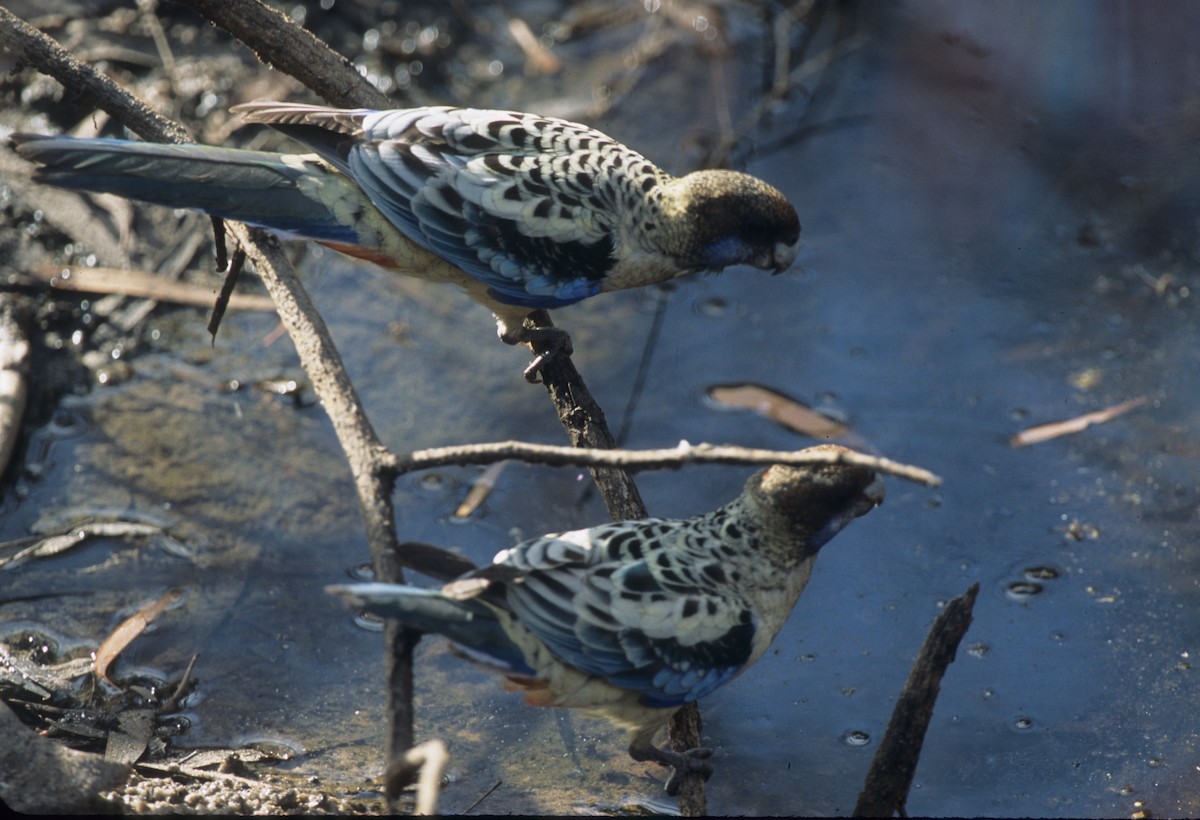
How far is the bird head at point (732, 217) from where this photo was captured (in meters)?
4.83

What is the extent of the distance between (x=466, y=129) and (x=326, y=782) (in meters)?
2.64

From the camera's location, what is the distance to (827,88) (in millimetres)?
8531

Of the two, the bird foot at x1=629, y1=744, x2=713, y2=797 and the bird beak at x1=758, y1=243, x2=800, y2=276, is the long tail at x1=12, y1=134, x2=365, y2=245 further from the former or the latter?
the bird foot at x1=629, y1=744, x2=713, y2=797

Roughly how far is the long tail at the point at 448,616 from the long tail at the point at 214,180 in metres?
1.53

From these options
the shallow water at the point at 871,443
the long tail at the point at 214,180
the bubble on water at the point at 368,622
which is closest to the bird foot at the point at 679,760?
the shallow water at the point at 871,443

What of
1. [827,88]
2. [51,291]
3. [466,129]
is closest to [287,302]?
[466,129]

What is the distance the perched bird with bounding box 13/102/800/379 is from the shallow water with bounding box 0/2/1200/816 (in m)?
1.60

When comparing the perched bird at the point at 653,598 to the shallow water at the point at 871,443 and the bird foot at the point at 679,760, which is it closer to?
the bird foot at the point at 679,760

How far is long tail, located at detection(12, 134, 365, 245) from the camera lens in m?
3.85

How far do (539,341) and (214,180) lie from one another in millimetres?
1499

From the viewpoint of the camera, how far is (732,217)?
15.9ft

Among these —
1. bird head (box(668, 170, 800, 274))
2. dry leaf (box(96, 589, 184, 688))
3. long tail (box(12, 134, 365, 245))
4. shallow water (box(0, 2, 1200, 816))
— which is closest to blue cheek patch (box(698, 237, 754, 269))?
bird head (box(668, 170, 800, 274))

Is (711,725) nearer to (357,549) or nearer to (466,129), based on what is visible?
(357,549)

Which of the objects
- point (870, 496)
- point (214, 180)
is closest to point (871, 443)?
point (870, 496)
